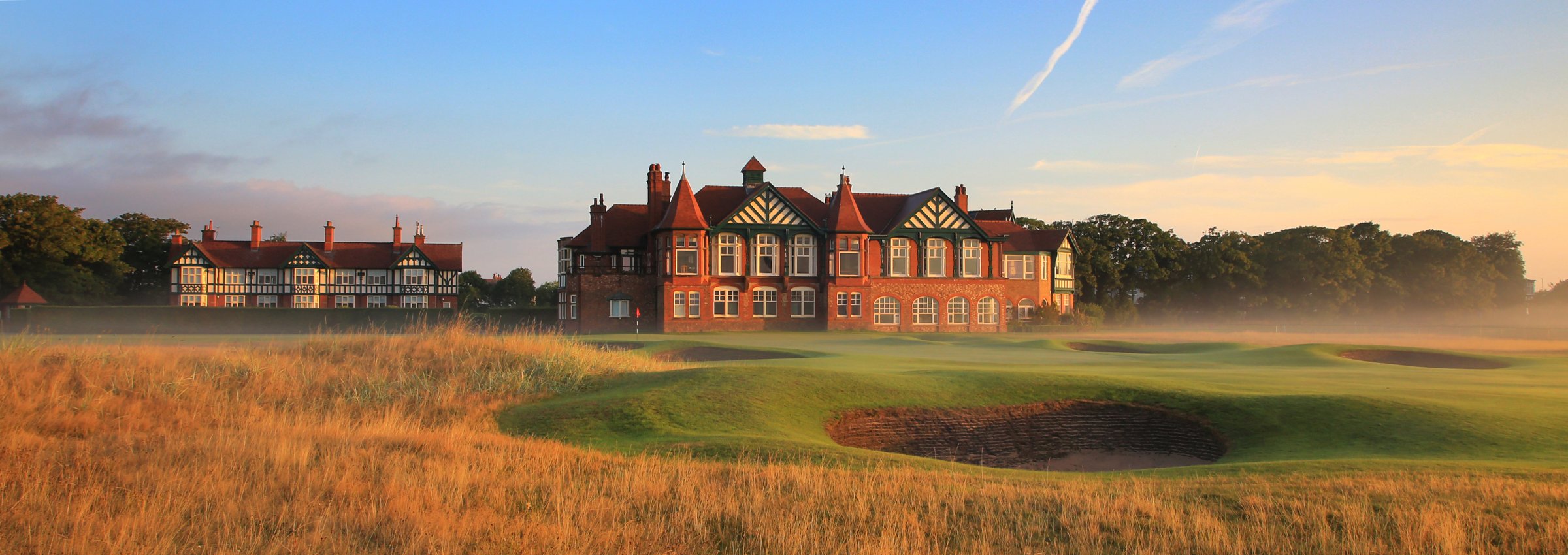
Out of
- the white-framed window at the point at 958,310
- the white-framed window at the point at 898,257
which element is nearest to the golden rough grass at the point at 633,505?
the white-framed window at the point at 898,257

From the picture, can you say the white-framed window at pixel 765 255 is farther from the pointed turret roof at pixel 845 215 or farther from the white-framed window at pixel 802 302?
the pointed turret roof at pixel 845 215

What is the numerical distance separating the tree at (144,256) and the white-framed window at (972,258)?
232 ft

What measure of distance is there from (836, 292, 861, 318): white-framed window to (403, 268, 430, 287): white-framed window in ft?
153

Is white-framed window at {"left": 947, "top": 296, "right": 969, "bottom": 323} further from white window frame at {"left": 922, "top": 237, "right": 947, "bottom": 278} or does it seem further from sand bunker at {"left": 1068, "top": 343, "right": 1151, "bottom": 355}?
sand bunker at {"left": 1068, "top": 343, "right": 1151, "bottom": 355}

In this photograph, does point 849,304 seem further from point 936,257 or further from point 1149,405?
point 1149,405

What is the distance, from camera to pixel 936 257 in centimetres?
5631

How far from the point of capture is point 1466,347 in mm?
35438

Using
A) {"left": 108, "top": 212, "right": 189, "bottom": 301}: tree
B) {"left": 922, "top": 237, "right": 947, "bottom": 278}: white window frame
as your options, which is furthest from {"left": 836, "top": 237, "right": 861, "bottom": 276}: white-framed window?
{"left": 108, "top": 212, "right": 189, "bottom": 301}: tree

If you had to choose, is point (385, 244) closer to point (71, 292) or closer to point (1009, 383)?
point (71, 292)

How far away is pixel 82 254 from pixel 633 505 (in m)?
84.2

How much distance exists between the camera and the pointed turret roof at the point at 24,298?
64.9 metres

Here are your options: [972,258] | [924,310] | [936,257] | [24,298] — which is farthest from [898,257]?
[24,298]

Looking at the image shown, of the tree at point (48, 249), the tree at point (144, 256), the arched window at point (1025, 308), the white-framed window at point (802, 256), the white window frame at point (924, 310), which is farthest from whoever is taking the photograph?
the tree at point (144, 256)

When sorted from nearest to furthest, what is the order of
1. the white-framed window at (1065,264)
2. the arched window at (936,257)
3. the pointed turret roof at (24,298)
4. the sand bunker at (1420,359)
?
1. the sand bunker at (1420,359)
2. the arched window at (936,257)
3. the white-framed window at (1065,264)
4. the pointed turret roof at (24,298)
